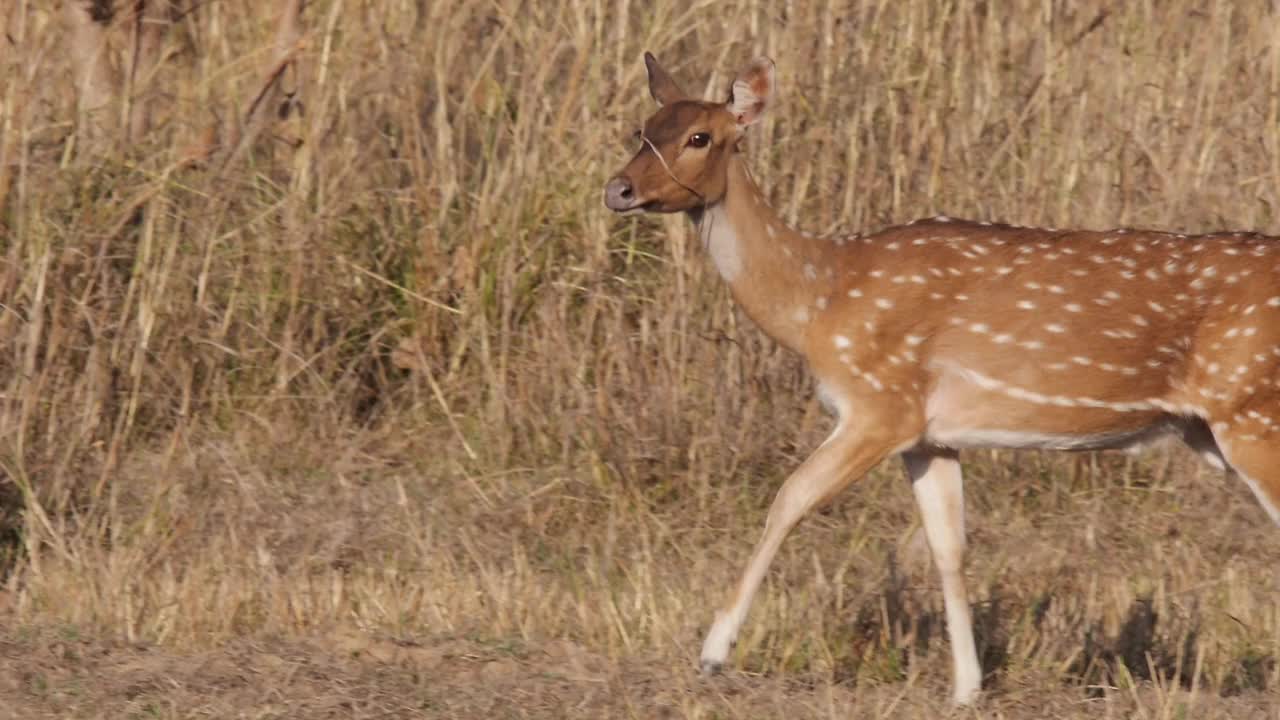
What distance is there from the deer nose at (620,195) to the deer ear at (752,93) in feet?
1.67

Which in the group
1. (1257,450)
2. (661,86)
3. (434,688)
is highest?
(661,86)

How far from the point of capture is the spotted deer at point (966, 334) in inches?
229

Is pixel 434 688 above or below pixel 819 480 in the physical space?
below

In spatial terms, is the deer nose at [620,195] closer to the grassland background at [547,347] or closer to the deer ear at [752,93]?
the deer ear at [752,93]

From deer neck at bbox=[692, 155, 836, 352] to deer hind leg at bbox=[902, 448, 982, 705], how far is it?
53 cm

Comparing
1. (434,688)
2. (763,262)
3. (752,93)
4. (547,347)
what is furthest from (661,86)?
(434,688)

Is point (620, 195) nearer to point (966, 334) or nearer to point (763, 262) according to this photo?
point (763, 262)

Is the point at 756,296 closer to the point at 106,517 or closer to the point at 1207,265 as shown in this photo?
the point at 1207,265

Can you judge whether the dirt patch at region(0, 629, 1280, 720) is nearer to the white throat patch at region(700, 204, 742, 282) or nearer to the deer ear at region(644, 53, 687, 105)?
the white throat patch at region(700, 204, 742, 282)

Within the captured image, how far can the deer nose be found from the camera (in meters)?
5.83

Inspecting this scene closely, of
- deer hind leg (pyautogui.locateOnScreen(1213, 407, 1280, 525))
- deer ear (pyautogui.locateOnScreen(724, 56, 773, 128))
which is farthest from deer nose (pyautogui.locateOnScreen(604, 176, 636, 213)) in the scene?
deer hind leg (pyautogui.locateOnScreen(1213, 407, 1280, 525))

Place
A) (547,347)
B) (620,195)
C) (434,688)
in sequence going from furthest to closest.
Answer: (547,347)
(620,195)
(434,688)

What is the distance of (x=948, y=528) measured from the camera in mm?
6105

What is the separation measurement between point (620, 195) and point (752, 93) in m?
0.63
